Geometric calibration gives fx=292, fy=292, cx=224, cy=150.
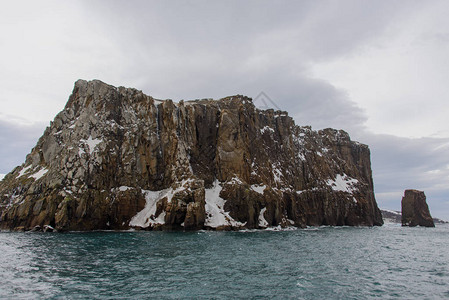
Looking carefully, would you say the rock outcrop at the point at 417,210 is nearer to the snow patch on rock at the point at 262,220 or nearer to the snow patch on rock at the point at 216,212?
the snow patch on rock at the point at 262,220

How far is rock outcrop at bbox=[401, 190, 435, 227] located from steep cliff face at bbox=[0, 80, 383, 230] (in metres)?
56.1

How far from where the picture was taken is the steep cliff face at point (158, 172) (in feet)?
230

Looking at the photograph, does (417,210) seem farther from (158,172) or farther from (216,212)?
(158,172)

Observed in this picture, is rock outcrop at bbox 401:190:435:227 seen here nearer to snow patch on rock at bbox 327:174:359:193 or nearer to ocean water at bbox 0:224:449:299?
snow patch on rock at bbox 327:174:359:193

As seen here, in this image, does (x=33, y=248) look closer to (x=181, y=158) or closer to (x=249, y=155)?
(x=181, y=158)

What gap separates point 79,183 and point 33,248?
3615 cm

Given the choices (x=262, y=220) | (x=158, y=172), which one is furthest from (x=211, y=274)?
(x=158, y=172)

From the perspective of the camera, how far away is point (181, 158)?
86375mm

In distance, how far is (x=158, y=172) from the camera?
3339 inches

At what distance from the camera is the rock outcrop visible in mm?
146875

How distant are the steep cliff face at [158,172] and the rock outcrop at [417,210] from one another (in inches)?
2209

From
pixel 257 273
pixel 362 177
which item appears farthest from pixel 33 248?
pixel 362 177

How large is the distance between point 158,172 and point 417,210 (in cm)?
13492

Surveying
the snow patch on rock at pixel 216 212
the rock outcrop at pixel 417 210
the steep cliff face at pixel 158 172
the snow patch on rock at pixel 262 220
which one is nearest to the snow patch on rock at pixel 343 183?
the steep cliff face at pixel 158 172
